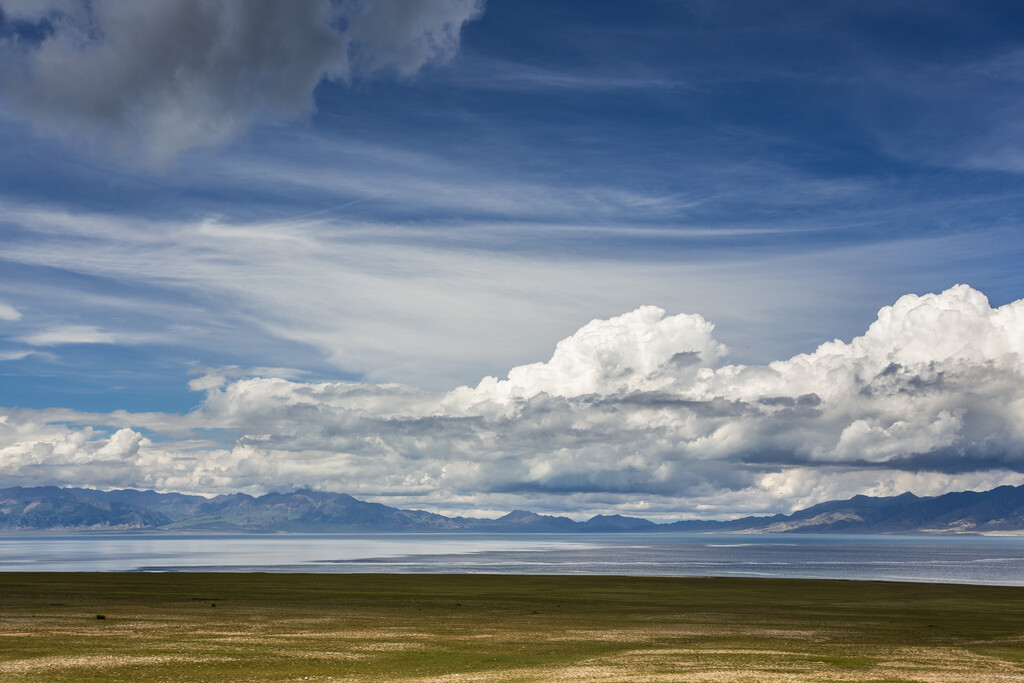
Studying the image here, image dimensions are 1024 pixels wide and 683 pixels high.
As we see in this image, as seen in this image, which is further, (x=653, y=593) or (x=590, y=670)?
(x=653, y=593)

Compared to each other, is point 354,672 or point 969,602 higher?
point 354,672

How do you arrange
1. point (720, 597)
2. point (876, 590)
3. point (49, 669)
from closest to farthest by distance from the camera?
point (49, 669), point (720, 597), point (876, 590)

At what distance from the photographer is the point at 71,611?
238 ft

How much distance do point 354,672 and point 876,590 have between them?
95.8 metres

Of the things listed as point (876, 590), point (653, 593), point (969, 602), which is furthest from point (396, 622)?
point (876, 590)

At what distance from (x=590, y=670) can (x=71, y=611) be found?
180 ft

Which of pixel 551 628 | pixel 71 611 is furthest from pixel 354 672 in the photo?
pixel 71 611

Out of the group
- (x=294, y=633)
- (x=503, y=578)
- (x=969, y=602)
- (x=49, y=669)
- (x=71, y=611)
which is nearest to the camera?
(x=49, y=669)

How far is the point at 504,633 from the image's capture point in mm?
58062

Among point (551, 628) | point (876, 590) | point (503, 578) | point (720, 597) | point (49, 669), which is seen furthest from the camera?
point (503, 578)

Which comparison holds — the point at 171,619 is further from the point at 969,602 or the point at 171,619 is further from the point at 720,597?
the point at 969,602

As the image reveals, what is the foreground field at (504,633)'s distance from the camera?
3969 centimetres

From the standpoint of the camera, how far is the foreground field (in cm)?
3969

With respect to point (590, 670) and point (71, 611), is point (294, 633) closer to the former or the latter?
point (590, 670)
